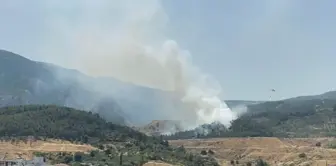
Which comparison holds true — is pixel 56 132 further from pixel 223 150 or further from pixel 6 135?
pixel 223 150

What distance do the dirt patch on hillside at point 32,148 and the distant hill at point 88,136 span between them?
3.07m

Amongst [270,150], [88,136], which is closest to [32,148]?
[88,136]

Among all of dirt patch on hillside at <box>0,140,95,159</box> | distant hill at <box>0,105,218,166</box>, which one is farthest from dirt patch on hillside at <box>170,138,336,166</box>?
dirt patch on hillside at <box>0,140,95,159</box>

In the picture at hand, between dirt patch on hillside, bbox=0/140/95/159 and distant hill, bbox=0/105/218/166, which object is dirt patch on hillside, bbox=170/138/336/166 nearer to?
distant hill, bbox=0/105/218/166

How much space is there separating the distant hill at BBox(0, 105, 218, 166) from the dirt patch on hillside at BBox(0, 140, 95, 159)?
3.07 metres

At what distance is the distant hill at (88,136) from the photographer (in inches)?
5079

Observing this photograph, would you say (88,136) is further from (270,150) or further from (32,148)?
(270,150)

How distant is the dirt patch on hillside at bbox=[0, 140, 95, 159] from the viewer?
133 metres

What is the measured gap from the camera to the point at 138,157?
132 m

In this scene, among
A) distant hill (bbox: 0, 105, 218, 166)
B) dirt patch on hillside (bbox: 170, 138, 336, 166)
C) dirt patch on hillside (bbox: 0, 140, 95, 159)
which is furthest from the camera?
dirt patch on hillside (bbox: 170, 138, 336, 166)

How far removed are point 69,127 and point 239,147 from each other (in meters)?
50.1

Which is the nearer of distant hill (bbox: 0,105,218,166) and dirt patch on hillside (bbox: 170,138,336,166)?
distant hill (bbox: 0,105,218,166)

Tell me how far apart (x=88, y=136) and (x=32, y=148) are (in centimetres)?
1951

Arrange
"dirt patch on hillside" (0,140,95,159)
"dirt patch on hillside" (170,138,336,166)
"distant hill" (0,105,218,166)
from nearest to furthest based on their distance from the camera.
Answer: "distant hill" (0,105,218,166)
"dirt patch on hillside" (0,140,95,159)
"dirt patch on hillside" (170,138,336,166)
